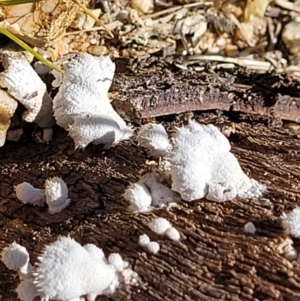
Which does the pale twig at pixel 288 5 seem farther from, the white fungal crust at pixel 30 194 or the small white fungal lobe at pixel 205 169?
the white fungal crust at pixel 30 194

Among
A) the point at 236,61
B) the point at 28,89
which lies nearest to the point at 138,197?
the point at 28,89

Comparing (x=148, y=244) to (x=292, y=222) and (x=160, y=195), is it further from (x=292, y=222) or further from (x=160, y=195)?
(x=292, y=222)

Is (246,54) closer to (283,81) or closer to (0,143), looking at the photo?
(283,81)

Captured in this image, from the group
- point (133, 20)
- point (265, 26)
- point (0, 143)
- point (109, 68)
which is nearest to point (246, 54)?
point (265, 26)

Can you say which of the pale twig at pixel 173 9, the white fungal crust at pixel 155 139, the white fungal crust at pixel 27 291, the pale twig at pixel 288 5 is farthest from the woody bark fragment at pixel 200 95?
the pale twig at pixel 288 5

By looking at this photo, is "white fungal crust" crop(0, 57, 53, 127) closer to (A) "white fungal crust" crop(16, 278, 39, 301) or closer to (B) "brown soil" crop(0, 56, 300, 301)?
(B) "brown soil" crop(0, 56, 300, 301)

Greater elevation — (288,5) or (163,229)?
(288,5)
